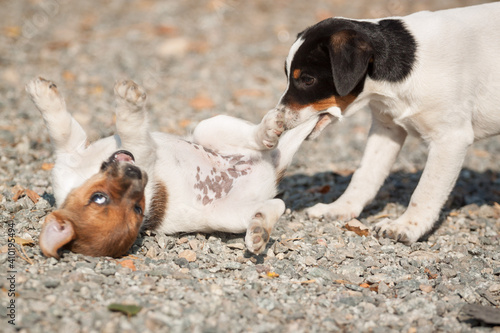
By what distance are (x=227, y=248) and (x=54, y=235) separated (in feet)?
4.32

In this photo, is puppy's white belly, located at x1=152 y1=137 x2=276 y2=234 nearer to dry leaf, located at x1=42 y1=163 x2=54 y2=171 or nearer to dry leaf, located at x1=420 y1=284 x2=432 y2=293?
dry leaf, located at x1=420 y1=284 x2=432 y2=293

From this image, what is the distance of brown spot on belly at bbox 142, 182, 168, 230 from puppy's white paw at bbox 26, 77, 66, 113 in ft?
3.26

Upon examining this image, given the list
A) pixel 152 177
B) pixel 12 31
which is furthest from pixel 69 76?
pixel 152 177

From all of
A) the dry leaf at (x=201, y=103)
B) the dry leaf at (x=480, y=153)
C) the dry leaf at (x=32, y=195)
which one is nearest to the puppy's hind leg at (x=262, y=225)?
the dry leaf at (x=32, y=195)

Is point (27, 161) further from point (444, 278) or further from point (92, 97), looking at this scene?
point (444, 278)

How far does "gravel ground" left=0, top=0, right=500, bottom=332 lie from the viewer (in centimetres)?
340

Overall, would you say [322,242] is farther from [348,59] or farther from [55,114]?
[55,114]

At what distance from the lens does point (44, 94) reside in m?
4.42

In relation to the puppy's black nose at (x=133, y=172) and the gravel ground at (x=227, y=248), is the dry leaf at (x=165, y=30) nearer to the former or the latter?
the gravel ground at (x=227, y=248)

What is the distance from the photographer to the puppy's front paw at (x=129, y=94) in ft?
13.7

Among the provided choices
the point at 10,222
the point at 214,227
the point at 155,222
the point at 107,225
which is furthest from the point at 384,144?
the point at 10,222

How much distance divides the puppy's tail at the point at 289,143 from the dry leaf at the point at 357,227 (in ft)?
2.60

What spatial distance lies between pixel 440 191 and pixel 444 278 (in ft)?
3.04

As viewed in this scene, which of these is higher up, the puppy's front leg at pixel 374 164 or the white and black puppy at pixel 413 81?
the white and black puppy at pixel 413 81
